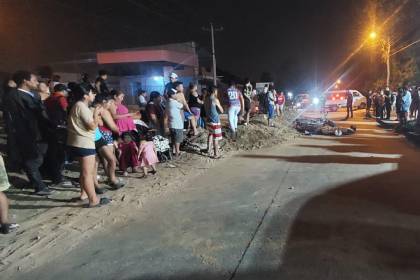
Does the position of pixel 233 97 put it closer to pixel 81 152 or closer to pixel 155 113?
pixel 155 113

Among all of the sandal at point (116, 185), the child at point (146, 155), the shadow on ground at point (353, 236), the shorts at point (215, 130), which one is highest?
the shorts at point (215, 130)

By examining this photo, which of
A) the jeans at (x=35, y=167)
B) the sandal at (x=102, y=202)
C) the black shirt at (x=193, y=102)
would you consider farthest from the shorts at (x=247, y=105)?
the sandal at (x=102, y=202)

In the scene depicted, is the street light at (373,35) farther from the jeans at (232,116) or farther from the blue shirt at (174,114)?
the blue shirt at (174,114)

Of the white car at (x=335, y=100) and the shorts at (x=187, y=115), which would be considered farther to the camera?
the white car at (x=335, y=100)

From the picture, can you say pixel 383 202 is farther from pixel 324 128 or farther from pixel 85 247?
pixel 324 128

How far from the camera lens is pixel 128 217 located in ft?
17.9

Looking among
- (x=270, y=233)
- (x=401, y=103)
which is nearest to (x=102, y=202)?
(x=270, y=233)

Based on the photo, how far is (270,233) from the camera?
4.66m

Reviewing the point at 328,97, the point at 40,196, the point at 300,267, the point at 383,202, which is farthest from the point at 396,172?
the point at 328,97

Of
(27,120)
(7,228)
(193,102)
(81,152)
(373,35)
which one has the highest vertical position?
(373,35)

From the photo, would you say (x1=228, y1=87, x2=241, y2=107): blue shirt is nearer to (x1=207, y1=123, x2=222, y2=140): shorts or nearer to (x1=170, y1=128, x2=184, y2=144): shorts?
(x1=207, y1=123, x2=222, y2=140): shorts

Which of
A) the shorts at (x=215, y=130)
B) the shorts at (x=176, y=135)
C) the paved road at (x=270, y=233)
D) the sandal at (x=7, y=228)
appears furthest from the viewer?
the shorts at (x=215, y=130)

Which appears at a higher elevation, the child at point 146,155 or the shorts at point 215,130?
the shorts at point 215,130

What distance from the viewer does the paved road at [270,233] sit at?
12.5 ft
